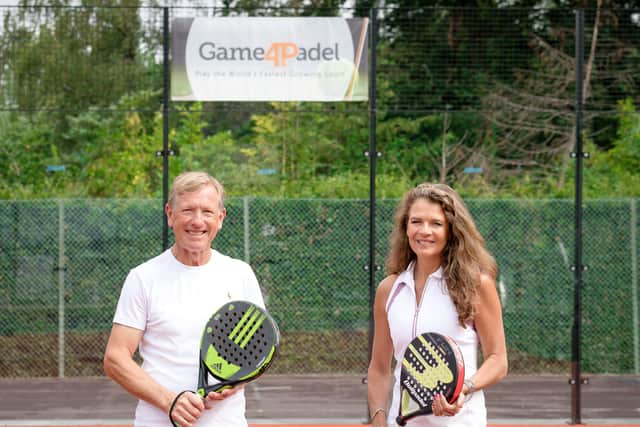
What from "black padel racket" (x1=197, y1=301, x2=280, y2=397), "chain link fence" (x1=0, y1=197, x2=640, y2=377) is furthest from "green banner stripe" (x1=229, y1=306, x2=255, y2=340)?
"chain link fence" (x1=0, y1=197, x2=640, y2=377)

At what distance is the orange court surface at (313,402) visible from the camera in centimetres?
711

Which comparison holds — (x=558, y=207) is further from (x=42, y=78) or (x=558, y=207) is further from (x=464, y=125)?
(x=42, y=78)

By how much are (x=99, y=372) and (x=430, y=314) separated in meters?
7.13

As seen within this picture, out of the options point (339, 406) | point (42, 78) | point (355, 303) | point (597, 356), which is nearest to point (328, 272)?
point (355, 303)

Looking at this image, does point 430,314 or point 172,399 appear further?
point 430,314

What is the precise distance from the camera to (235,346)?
8.70 feet

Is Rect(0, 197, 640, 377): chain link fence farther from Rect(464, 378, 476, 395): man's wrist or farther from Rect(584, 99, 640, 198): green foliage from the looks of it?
Rect(464, 378, 476, 395): man's wrist

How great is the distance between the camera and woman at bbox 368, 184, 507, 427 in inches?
109

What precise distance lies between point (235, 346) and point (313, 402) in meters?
5.47

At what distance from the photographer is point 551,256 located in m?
9.82

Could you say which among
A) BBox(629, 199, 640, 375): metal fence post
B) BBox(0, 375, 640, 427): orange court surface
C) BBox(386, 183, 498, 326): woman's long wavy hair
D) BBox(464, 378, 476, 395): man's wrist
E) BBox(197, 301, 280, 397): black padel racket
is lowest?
BBox(0, 375, 640, 427): orange court surface

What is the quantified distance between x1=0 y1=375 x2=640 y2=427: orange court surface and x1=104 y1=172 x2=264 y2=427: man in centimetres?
430

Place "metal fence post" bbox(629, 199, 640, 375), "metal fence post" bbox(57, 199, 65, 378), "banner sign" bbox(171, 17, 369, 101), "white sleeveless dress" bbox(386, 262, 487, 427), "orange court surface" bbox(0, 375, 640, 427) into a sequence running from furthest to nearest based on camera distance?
"metal fence post" bbox(57, 199, 65, 378)
"metal fence post" bbox(629, 199, 640, 375)
"orange court surface" bbox(0, 375, 640, 427)
"banner sign" bbox(171, 17, 369, 101)
"white sleeveless dress" bbox(386, 262, 487, 427)

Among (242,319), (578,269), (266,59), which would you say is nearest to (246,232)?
(266,59)
